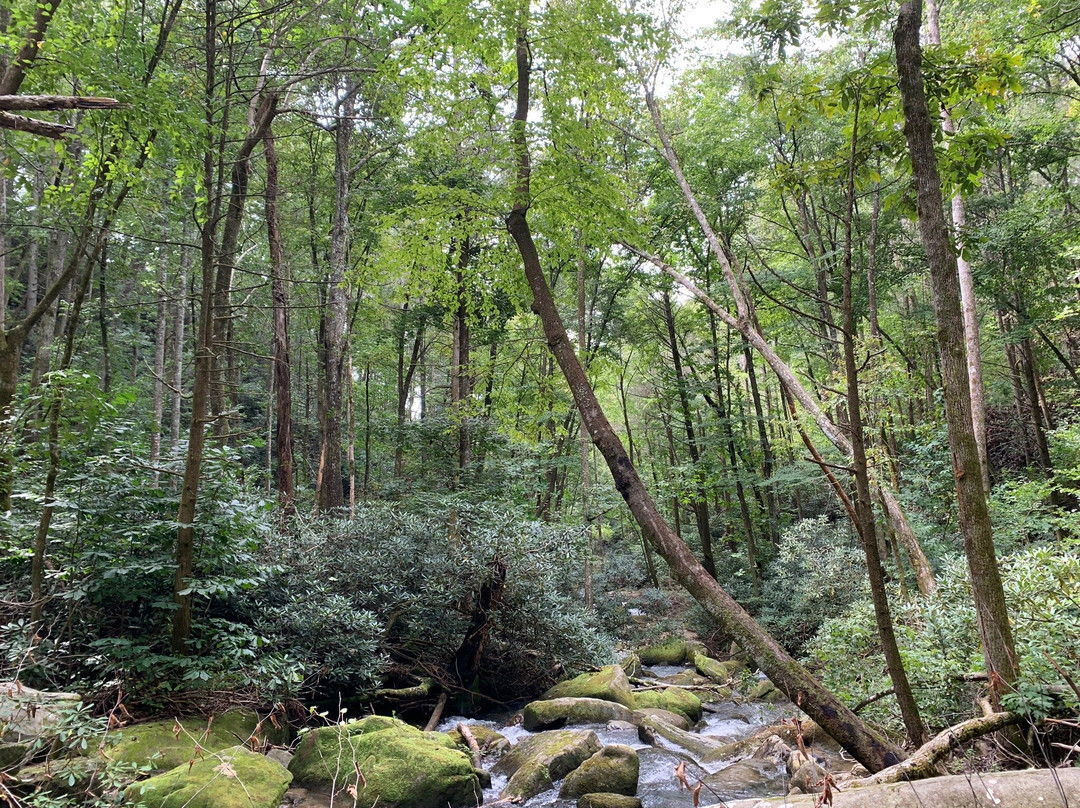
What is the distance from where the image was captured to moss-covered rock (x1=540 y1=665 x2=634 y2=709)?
25.8 ft

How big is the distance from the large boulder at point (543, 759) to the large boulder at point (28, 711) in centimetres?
367

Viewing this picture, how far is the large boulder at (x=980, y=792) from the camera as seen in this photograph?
243 centimetres

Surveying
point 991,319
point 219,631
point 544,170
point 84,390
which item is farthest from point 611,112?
point 991,319

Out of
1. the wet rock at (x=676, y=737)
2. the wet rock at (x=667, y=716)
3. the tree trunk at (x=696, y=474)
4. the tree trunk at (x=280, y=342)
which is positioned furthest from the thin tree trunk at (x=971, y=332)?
the tree trunk at (x=280, y=342)

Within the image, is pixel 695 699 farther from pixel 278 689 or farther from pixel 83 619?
pixel 83 619

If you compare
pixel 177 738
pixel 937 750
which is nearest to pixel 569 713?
pixel 177 738

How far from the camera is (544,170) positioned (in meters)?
5.26

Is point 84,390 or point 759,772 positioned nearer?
point 84,390

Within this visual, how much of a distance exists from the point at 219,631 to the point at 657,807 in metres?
4.25

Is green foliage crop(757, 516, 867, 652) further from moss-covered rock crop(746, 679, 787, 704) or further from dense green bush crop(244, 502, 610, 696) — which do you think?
dense green bush crop(244, 502, 610, 696)

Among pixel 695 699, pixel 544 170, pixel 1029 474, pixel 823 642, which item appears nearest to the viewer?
pixel 544 170

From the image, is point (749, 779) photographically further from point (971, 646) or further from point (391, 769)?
point (391, 769)

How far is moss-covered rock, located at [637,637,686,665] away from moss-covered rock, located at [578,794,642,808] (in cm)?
739

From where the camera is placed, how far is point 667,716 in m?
8.02
